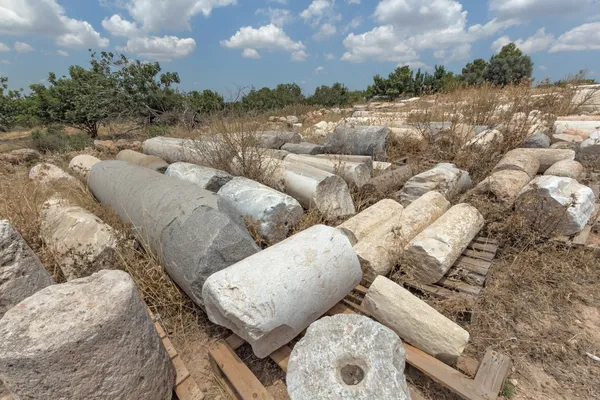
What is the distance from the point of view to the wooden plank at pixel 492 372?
1.71m

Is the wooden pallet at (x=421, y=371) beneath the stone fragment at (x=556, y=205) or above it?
beneath

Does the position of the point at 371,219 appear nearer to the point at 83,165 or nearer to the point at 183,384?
the point at 183,384

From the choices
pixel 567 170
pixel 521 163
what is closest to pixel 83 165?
pixel 521 163

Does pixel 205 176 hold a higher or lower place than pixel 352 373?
higher

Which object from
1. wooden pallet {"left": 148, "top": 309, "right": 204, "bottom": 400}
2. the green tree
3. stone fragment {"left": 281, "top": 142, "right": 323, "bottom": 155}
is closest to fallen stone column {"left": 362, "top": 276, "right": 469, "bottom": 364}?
wooden pallet {"left": 148, "top": 309, "right": 204, "bottom": 400}

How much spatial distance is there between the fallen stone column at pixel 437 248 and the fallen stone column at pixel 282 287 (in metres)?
0.59

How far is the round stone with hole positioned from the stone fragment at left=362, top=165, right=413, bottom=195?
257cm

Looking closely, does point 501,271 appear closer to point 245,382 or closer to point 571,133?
point 245,382

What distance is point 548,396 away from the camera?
179 cm

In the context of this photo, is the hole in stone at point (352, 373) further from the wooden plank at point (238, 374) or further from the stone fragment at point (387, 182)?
the stone fragment at point (387, 182)

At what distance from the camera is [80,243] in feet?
8.62

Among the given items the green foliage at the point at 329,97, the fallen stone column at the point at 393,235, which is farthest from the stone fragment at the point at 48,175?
the green foliage at the point at 329,97

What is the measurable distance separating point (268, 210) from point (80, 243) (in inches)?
69.5

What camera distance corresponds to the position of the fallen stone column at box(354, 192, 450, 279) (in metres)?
2.58
